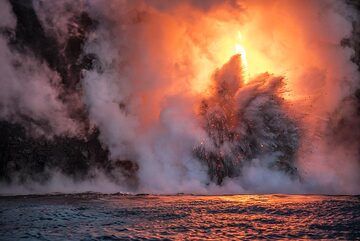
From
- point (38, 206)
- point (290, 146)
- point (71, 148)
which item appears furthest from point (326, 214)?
point (71, 148)

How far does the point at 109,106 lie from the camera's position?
78.1 ft

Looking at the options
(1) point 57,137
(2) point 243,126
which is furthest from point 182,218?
(1) point 57,137

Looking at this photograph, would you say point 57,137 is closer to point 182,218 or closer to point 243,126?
point 243,126

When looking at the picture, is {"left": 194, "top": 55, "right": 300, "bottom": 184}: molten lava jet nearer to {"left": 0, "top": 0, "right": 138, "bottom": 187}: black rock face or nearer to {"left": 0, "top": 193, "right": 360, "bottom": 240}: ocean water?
{"left": 0, "top": 0, "right": 138, "bottom": 187}: black rock face

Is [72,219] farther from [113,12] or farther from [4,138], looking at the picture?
[113,12]

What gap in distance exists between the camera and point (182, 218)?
12.2 metres

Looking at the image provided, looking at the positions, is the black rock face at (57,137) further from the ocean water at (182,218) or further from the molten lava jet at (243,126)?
the ocean water at (182,218)

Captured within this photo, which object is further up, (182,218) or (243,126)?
(243,126)

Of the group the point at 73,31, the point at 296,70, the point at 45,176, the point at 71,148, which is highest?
the point at 73,31

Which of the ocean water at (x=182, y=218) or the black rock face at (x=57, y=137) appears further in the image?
the black rock face at (x=57, y=137)

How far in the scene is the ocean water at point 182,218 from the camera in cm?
1030

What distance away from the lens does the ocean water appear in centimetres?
1030

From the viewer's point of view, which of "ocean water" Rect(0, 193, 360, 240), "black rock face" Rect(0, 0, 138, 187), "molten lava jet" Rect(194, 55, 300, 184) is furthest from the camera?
"black rock face" Rect(0, 0, 138, 187)

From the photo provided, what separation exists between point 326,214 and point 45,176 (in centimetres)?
1446
